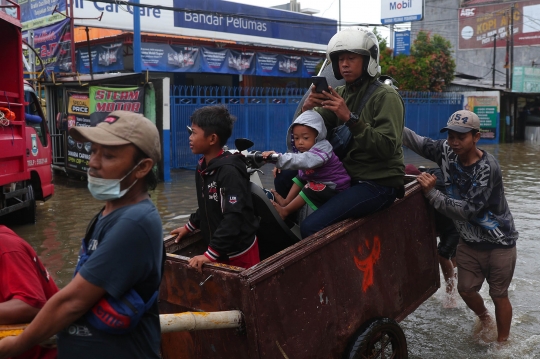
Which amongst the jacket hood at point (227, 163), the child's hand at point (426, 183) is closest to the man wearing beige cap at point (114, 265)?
the jacket hood at point (227, 163)

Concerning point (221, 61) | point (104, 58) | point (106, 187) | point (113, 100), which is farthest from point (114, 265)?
point (221, 61)

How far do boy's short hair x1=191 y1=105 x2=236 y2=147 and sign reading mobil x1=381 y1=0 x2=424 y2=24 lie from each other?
20.7 metres

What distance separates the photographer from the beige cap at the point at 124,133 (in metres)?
1.76

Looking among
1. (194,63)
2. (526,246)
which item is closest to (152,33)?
(194,63)

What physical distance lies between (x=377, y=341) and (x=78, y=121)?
1029 centimetres

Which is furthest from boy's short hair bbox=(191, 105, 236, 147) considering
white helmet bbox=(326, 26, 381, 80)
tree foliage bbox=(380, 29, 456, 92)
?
tree foliage bbox=(380, 29, 456, 92)

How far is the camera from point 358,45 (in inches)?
134

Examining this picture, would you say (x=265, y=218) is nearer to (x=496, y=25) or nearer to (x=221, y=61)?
(x=221, y=61)

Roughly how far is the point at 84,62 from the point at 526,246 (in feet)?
51.1

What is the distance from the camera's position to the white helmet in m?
3.41

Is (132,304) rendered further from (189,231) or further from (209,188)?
(189,231)

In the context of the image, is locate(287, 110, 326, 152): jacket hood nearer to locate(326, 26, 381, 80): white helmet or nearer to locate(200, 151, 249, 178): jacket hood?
locate(326, 26, 381, 80): white helmet

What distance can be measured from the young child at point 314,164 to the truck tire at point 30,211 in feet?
18.3

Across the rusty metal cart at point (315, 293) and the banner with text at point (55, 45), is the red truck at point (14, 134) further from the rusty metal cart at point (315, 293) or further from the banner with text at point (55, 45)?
the banner with text at point (55, 45)
